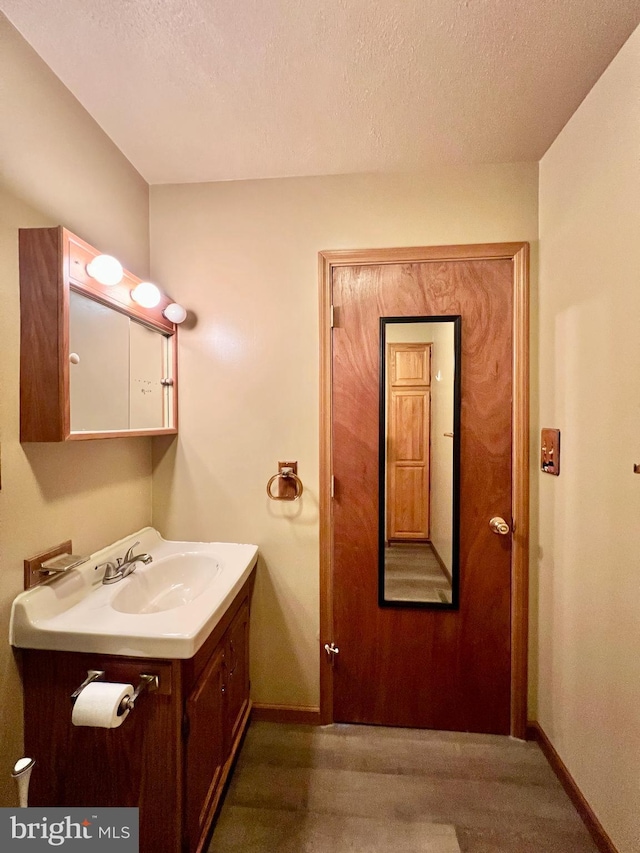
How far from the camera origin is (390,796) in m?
1.30

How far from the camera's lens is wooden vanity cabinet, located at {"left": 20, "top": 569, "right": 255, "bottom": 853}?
0.97m

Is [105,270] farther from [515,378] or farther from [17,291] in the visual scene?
[515,378]

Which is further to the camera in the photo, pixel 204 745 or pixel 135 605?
pixel 135 605

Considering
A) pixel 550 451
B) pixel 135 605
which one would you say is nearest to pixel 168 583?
pixel 135 605

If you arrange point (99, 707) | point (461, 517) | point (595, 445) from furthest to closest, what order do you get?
point (461, 517) < point (595, 445) < point (99, 707)

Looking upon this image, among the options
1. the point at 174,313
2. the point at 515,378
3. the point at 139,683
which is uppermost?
the point at 174,313

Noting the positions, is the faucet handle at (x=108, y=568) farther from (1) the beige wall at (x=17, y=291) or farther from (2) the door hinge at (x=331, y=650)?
(2) the door hinge at (x=331, y=650)

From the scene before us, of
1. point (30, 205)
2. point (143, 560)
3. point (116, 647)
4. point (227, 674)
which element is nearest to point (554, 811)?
point (227, 674)

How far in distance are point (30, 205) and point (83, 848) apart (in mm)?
1872

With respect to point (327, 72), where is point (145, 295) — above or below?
below

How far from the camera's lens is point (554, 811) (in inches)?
49.4

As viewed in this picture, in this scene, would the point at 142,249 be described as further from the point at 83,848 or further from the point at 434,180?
the point at 83,848

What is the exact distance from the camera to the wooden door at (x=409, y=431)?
157 cm

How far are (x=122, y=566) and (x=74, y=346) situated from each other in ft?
2.75
